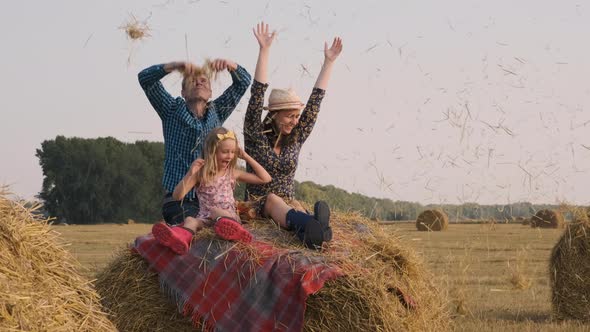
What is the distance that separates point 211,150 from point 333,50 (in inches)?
68.5

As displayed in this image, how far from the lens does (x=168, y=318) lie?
6969 millimetres

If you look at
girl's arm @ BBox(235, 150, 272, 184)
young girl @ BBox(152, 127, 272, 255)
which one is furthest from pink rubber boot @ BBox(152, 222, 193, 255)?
girl's arm @ BBox(235, 150, 272, 184)

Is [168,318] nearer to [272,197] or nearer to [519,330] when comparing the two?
[272,197]

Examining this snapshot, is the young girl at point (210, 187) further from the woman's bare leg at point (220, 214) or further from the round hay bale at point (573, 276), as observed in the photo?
the round hay bale at point (573, 276)

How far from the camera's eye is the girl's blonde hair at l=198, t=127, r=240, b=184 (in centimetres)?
710

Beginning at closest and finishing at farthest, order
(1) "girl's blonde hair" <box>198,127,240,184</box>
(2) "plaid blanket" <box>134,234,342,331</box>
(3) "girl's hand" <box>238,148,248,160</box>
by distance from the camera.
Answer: (2) "plaid blanket" <box>134,234,342,331</box> → (1) "girl's blonde hair" <box>198,127,240,184</box> → (3) "girl's hand" <box>238,148,248,160</box>

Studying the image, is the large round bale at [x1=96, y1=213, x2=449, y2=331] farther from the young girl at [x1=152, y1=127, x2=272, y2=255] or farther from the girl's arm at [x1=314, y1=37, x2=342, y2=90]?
the girl's arm at [x1=314, y1=37, x2=342, y2=90]

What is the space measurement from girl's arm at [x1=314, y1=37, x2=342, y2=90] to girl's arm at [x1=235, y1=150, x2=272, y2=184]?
3.40 ft

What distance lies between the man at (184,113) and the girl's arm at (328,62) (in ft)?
2.20

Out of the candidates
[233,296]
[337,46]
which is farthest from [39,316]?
[337,46]

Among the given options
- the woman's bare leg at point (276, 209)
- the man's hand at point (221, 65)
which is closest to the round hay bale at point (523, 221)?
the man's hand at point (221, 65)

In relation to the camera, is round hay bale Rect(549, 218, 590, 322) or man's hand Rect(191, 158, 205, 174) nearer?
man's hand Rect(191, 158, 205, 174)

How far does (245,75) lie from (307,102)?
2.03ft

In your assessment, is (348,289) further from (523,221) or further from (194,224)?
(523,221)
